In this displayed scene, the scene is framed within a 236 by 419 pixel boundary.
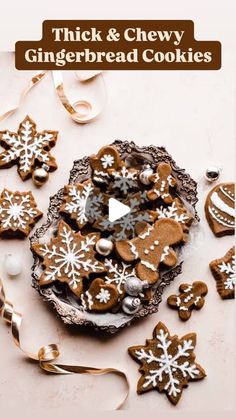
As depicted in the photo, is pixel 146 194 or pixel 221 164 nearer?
pixel 146 194

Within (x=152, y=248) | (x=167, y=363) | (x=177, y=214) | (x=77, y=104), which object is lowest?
(x=167, y=363)

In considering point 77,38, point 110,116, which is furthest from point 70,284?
point 77,38

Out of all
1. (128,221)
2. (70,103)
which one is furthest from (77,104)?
(128,221)

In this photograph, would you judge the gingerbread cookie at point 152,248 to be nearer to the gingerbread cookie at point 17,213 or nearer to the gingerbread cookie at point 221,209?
the gingerbread cookie at point 221,209

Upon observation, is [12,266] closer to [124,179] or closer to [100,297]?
[100,297]

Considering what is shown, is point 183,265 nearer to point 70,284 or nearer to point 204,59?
point 70,284

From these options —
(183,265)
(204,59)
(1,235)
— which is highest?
(204,59)

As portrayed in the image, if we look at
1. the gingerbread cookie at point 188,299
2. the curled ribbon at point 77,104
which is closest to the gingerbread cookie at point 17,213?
the curled ribbon at point 77,104
